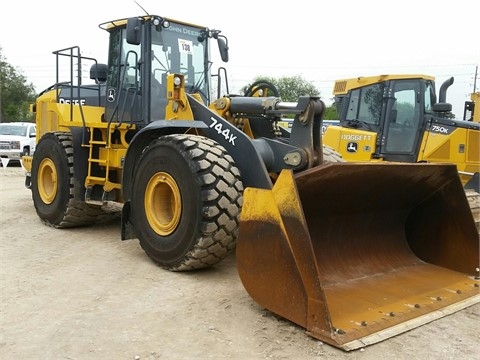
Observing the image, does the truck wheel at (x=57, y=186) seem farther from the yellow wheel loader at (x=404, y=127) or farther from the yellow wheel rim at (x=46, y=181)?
the yellow wheel loader at (x=404, y=127)

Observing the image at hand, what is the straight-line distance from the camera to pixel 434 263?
4.69 metres

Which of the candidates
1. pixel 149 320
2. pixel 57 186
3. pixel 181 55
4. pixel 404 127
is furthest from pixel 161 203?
pixel 404 127

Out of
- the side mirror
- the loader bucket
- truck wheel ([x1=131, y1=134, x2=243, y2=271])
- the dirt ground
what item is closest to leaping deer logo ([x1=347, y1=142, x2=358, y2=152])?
the loader bucket

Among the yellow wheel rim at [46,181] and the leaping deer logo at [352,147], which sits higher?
the leaping deer logo at [352,147]

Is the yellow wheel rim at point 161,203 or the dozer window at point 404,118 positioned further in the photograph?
the dozer window at point 404,118

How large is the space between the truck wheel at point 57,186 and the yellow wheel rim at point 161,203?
1.99m

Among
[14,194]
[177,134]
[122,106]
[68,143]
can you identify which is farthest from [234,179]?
[14,194]

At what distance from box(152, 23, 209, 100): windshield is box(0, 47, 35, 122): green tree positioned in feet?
130

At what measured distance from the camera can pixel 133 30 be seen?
539cm

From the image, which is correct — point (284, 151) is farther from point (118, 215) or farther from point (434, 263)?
point (118, 215)

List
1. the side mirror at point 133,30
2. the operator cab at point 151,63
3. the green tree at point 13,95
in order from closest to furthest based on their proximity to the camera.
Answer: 1. the side mirror at point 133,30
2. the operator cab at point 151,63
3. the green tree at point 13,95

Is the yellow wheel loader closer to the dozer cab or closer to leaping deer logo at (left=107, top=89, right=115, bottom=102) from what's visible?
the dozer cab

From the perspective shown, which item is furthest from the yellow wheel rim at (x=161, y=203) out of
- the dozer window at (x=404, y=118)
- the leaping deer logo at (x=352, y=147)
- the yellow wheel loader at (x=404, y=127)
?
the dozer window at (x=404, y=118)

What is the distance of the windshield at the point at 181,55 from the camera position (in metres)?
5.95
